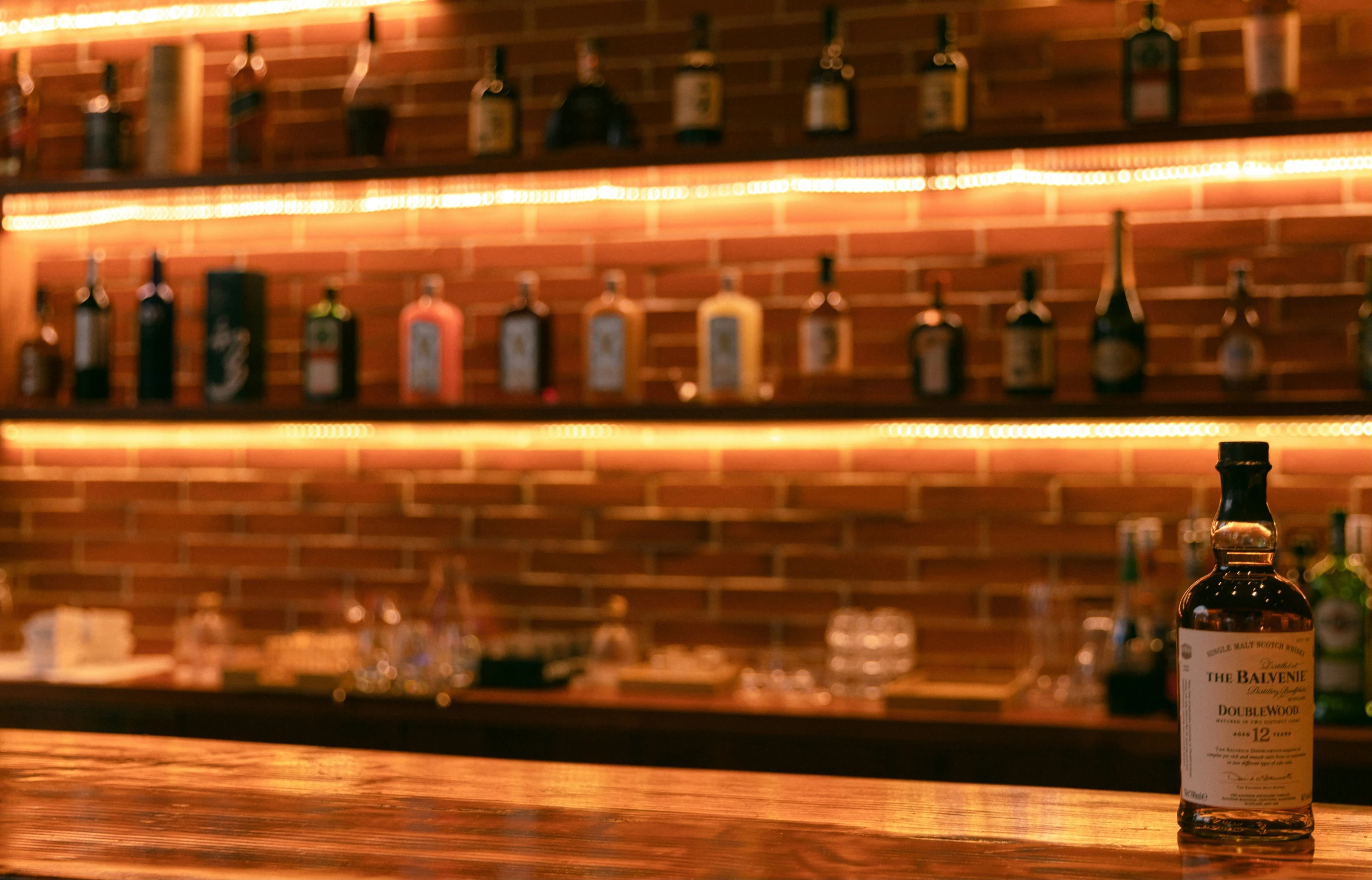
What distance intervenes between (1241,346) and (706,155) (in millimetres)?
921

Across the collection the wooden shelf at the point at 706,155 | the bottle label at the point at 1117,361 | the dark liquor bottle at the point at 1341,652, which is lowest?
the dark liquor bottle at the point at 1341,652

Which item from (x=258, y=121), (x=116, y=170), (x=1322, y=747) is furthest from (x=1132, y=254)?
(x=116, y=170)

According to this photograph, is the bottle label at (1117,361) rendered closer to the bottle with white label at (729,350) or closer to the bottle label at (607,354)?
the bottle with white label at (729,350)

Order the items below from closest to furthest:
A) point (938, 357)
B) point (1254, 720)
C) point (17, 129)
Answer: point (1254, 720) → point (938, 357) → point (17, 129)

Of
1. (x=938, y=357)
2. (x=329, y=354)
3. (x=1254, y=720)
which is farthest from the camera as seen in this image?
(x=329, y=354)

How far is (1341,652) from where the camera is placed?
2.21m

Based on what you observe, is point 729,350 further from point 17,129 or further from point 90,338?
point 17,129

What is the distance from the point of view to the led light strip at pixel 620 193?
2537 mm

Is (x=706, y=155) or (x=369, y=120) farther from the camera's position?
(x=369, y=120)

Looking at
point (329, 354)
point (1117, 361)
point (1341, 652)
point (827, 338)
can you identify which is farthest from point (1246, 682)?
point (329, 354)

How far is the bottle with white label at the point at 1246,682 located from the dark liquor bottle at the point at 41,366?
249 centimetres

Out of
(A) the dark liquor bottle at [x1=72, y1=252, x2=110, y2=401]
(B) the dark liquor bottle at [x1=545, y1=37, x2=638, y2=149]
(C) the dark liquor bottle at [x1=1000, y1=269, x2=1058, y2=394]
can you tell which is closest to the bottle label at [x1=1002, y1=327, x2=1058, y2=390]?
(C) the dark liquor bottle at [x1=1000, y1=269, x2=1058, y2=394]

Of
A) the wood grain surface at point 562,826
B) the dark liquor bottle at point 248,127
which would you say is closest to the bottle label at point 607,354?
the dark liquor bottle at point 248,127

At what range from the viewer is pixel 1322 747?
7.00 ft
